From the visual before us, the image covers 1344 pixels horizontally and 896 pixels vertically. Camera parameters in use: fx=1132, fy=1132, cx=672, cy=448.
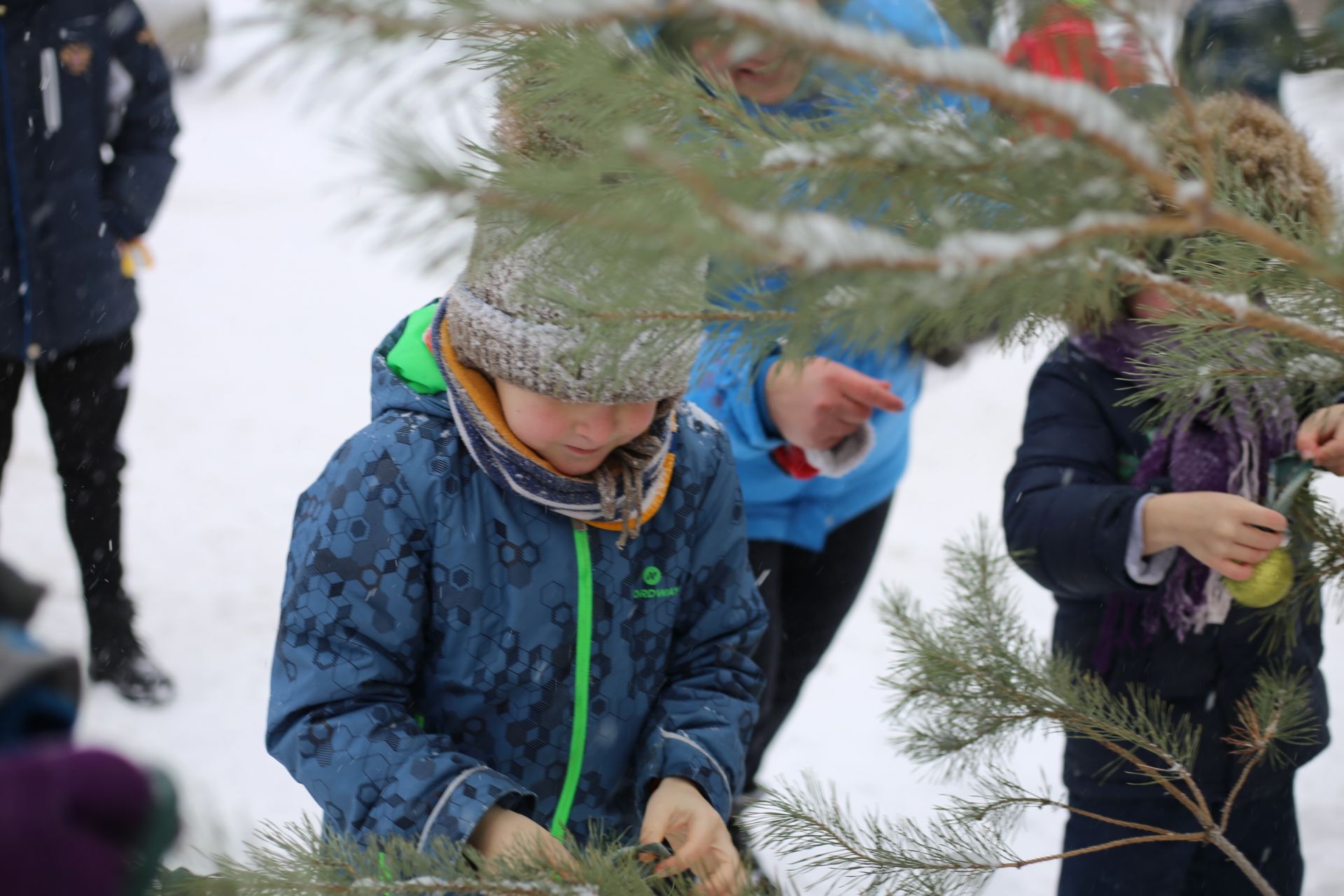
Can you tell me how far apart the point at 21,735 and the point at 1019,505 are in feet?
4.62

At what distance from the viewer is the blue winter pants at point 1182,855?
1657 mm

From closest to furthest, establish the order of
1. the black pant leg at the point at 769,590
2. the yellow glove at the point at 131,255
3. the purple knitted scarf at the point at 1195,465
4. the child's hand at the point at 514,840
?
A: the child's hand at the point at 514,840 → the purple knitted scarf at the point at 1195,465 → the black pant leg at the point at 769,590 → the yellow glove at the point at 131,255

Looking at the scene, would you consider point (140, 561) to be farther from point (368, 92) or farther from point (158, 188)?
point (368, 92)

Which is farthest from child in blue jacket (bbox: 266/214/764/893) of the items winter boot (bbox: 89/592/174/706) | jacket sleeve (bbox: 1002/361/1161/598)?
winter boot (bbox: 89/592/174/706)

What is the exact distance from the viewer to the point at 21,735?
0.56 meters

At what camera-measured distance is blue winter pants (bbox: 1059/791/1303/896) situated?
1.66 meters

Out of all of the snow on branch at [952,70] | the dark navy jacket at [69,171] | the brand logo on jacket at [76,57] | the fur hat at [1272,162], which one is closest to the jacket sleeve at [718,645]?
the fur hat at [1272,162]

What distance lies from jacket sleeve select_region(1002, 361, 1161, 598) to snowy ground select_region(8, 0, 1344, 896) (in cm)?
26

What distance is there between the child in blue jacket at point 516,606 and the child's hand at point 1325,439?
0.70 metres

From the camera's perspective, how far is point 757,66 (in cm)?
90

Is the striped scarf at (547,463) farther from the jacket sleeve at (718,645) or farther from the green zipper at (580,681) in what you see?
the jacket sleeve at (718,645)

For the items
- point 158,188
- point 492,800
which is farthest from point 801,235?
point 158,188

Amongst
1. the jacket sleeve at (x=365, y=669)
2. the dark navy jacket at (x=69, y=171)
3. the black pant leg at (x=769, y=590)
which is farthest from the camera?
the dark navy jacket at (x=69, y=171)

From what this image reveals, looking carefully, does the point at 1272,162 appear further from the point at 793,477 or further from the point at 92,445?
the point at 92,445
